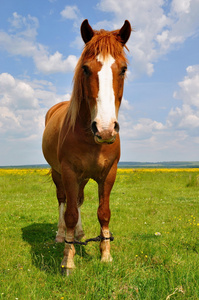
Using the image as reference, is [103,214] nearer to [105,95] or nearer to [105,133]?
[105,133]

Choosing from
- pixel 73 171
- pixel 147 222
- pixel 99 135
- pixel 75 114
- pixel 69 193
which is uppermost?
pixel 75 114

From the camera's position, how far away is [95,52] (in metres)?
3.15

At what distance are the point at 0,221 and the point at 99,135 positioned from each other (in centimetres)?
536

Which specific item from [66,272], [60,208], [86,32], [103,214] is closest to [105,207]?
[103,214]

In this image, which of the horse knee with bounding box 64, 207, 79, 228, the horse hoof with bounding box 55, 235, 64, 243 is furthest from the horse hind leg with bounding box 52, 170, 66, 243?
the horse knee with bounding box 64, 207, 79, 228

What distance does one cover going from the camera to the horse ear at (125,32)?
3425 mm

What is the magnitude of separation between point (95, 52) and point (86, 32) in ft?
1.58

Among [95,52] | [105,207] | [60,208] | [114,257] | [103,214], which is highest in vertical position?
[95,52]

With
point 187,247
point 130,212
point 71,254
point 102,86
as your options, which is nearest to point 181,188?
point 130,212

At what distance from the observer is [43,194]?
12109mm

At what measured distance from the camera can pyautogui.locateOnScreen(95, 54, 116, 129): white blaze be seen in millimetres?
2807

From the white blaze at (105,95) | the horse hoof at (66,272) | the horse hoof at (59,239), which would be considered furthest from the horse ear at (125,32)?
the horse hoof at (59,239)

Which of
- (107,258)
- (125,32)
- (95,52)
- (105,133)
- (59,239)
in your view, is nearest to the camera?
(105,133)

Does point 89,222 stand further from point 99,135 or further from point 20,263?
point 99,135
